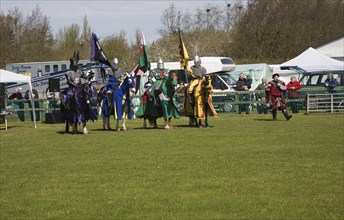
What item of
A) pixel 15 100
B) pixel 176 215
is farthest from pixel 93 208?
pixel 15 100

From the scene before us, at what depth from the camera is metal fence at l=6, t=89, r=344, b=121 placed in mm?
37594

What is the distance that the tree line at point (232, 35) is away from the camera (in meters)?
67.0

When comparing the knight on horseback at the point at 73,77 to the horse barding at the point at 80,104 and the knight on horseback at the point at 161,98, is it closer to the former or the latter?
the horse barding at the point at 80,104

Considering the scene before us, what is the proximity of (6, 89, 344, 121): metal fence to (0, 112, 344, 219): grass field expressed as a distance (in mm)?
11496

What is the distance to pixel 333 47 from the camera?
206ft

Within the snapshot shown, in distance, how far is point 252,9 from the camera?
221ft

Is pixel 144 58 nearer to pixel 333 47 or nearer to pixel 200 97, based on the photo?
pixel 200 97

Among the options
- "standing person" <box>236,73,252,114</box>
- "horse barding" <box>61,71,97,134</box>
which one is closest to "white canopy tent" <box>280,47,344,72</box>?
"standing person" <box>236,73,252,114</box>

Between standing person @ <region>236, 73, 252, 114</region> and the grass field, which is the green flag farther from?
standing person @ <region>236, 73, 252, 114</region>

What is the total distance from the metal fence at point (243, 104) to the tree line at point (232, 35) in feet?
79.4

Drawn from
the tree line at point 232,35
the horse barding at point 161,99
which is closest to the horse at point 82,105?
the horse barding at point 161,99

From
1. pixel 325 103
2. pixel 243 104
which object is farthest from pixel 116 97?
pixel 325 103

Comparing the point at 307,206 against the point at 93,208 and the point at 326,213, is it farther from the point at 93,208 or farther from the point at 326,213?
the point at 93,208

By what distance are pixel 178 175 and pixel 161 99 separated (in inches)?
465
